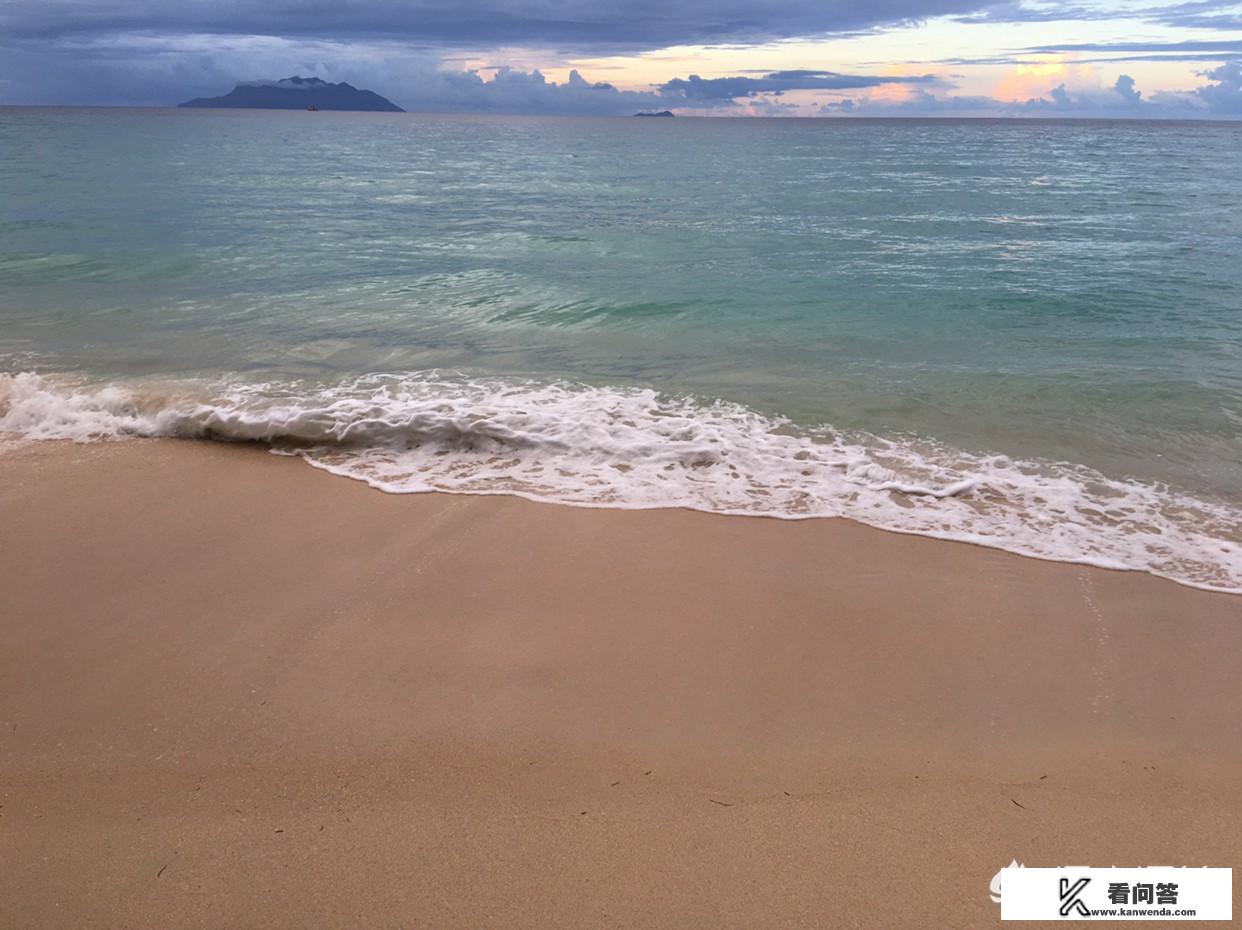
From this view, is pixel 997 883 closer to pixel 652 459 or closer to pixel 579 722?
pixel 579 722

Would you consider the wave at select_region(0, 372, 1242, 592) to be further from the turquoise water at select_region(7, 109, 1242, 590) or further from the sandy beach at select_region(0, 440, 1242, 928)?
the sandy beach at select_region(0, 440, 1242, 928)

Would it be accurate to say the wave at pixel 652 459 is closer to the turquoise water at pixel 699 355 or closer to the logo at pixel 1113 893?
the turquoise water at pixel 699 355

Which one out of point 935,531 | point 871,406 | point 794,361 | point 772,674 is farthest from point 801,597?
point 794,361

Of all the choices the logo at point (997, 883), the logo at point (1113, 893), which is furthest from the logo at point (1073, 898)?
the logo at point (997, 883)

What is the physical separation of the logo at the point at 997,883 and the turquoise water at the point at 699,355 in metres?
2.49

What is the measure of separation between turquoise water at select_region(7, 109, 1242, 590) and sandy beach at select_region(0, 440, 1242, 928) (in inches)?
35.1

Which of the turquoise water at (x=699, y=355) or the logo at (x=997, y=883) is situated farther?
the turquoise water at (x=699, y=355)

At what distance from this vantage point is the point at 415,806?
9.64 ft

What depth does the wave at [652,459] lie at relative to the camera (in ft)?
16.7

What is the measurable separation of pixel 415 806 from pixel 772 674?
1.62 meters

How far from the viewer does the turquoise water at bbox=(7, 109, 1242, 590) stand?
5.72m

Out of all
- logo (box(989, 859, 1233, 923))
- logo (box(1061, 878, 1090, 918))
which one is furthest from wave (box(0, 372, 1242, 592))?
logo (box(1061, 878, 1090, 918))

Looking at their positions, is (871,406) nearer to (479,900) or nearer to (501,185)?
(479,900)

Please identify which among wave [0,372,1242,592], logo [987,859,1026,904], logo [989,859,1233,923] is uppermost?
wave [0,372,1242,592]
